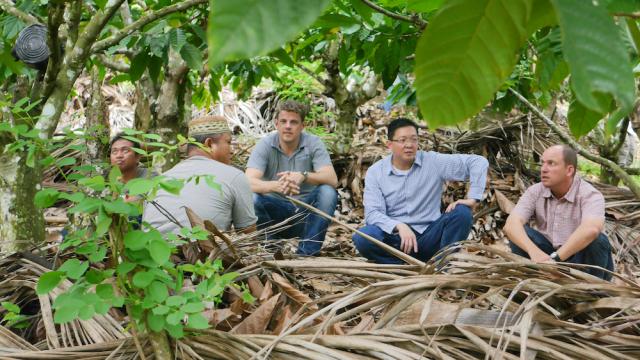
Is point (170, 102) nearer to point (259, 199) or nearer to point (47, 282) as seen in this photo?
point (259, 199)

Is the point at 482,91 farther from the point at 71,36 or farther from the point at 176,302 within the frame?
the point at 71,36

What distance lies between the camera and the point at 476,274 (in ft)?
4.89

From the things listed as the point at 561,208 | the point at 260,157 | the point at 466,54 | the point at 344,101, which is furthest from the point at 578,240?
the point at 466,54

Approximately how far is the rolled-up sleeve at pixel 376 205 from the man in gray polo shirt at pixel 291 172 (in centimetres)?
27

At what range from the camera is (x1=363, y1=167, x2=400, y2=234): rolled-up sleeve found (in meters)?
3.87

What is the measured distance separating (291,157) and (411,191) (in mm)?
895

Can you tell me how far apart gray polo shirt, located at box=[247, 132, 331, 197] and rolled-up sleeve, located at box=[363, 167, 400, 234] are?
1.57ft

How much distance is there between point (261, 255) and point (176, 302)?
694mm

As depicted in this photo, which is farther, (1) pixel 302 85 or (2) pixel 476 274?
(1) pixel 302 85

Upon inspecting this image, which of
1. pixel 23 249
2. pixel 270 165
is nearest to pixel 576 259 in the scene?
pixel 270 165

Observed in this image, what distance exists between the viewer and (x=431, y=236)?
383cm

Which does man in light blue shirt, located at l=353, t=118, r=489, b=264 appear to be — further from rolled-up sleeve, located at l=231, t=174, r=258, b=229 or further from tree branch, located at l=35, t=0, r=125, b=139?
tree branch, located at l=35, t=0, r=125, b=139

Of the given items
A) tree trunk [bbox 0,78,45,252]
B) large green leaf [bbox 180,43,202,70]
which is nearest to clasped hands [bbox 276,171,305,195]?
large green leaf [bbox 180,43,202,70]

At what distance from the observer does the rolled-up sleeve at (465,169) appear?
420 centimetres
